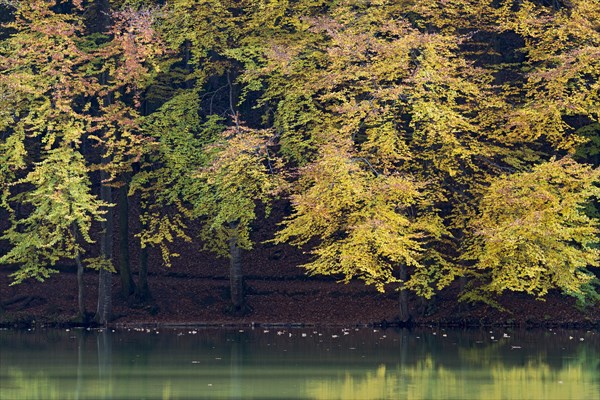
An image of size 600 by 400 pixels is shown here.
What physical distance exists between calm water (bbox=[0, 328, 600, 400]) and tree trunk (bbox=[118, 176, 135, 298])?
404cm

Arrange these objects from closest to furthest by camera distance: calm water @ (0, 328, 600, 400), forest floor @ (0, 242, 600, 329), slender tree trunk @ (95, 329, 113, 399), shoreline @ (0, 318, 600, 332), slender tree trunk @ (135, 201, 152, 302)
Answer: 1. slender tree trunk @ (95, 329, 113, 399)
2. calm water @ (0, 328, 600, 400)
3. shoreline @ (0, 318, 600, 332)
4. forest floor @ (0, 242, 600, 329)
5. slender tree trunk @ (135, 201, 152, 302)

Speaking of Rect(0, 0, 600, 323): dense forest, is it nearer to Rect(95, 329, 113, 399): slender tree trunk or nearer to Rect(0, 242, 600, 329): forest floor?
Rect(0, 242, 600, 329): forest floor

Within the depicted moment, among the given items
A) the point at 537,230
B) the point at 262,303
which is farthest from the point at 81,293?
the point at 537,230

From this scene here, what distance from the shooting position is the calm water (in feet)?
72.8

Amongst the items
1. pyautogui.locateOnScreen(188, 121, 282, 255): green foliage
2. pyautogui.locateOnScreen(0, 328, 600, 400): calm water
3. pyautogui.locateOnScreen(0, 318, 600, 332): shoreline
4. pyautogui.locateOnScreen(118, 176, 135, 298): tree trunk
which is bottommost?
pyautogui.locateOnScreen(0, 328, 600, 400): calm water

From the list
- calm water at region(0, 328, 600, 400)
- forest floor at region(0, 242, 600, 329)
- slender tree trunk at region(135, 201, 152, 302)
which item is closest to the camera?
calm water at region(0, 328, 600, 400)

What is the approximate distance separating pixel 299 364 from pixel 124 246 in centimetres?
1474

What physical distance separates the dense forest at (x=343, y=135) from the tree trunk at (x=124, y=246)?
0.31 feet

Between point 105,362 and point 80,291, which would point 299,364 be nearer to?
point 105,362

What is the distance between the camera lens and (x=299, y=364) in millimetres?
27219

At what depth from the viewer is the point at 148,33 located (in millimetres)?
36312

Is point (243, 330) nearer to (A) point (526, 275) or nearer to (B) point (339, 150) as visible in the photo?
(B) point (339, 150)

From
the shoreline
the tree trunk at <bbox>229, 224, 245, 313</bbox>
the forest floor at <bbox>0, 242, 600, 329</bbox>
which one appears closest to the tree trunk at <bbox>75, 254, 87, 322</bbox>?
the shoreline

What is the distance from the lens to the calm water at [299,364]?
22188mm
